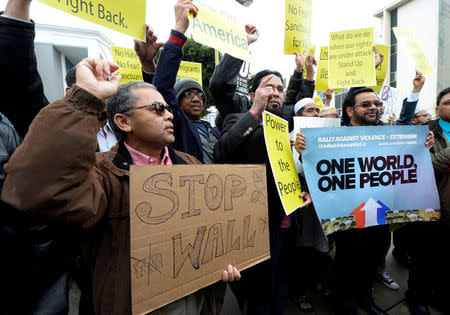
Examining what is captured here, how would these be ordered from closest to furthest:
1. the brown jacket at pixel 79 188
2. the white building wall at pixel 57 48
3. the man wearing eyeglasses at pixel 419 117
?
the brown jacket at pixel 79 188 → the man wearing eyeglasses at pixel 419 117 → the white building wall at pixel 57 48

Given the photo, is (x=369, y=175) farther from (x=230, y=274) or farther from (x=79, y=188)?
(x=79, y=188)

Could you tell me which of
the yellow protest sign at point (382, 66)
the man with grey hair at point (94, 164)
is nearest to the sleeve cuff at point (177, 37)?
the man with grey hair at point (94, 164)

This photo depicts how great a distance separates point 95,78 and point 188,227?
2.28 feet

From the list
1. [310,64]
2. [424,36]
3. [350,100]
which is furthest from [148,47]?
[424,36]

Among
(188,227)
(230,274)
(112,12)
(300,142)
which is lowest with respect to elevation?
(230,274)

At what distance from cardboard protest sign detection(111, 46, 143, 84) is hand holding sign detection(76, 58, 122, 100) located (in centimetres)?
221

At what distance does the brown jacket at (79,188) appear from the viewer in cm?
69

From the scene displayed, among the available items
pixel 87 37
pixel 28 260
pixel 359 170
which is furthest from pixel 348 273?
pixel 87 37

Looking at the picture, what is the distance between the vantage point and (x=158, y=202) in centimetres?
96

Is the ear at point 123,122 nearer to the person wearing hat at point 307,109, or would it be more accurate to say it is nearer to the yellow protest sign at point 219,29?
the yellow protest sign at point 219,29

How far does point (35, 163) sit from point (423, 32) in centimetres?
2071

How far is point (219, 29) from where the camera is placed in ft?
5.17

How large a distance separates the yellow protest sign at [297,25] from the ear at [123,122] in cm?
179

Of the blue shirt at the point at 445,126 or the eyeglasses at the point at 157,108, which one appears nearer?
the eyeglasses at the point at 157,108
